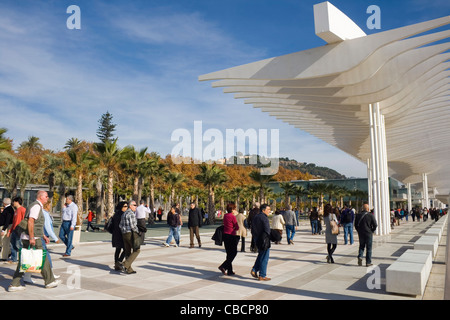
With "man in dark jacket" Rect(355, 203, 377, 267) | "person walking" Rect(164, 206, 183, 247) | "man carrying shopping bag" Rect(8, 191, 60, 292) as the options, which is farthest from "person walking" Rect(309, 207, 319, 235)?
"man carrying shopping bag" Rect(8, 191, 60, 292)

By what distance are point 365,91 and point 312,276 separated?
12.4 m

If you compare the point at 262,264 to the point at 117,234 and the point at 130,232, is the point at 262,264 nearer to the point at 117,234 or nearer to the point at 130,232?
the point at 130,232

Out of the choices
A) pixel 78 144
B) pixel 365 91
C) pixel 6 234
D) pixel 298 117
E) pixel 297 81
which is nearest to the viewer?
pixel 6 234

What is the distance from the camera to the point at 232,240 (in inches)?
313

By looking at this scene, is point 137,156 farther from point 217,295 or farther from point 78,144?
point 78,144

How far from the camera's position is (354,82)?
50.6 ft

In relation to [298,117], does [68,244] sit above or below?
below

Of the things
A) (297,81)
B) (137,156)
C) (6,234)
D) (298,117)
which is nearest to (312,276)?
(6,234)

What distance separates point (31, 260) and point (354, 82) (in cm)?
1401

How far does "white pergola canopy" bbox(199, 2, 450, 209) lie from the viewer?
12.8 metres

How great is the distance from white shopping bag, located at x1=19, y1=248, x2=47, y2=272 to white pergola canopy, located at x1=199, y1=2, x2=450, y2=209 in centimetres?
1120

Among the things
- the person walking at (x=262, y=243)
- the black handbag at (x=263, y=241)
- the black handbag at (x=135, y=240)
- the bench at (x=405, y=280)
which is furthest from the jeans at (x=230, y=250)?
the bench at (x=405, y=280)

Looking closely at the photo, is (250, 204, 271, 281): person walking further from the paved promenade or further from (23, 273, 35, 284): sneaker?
(23, 273, 35, 284): sneaker

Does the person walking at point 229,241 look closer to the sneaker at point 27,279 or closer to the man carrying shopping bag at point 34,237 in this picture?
the man carrying shopping bag at point 34,237
